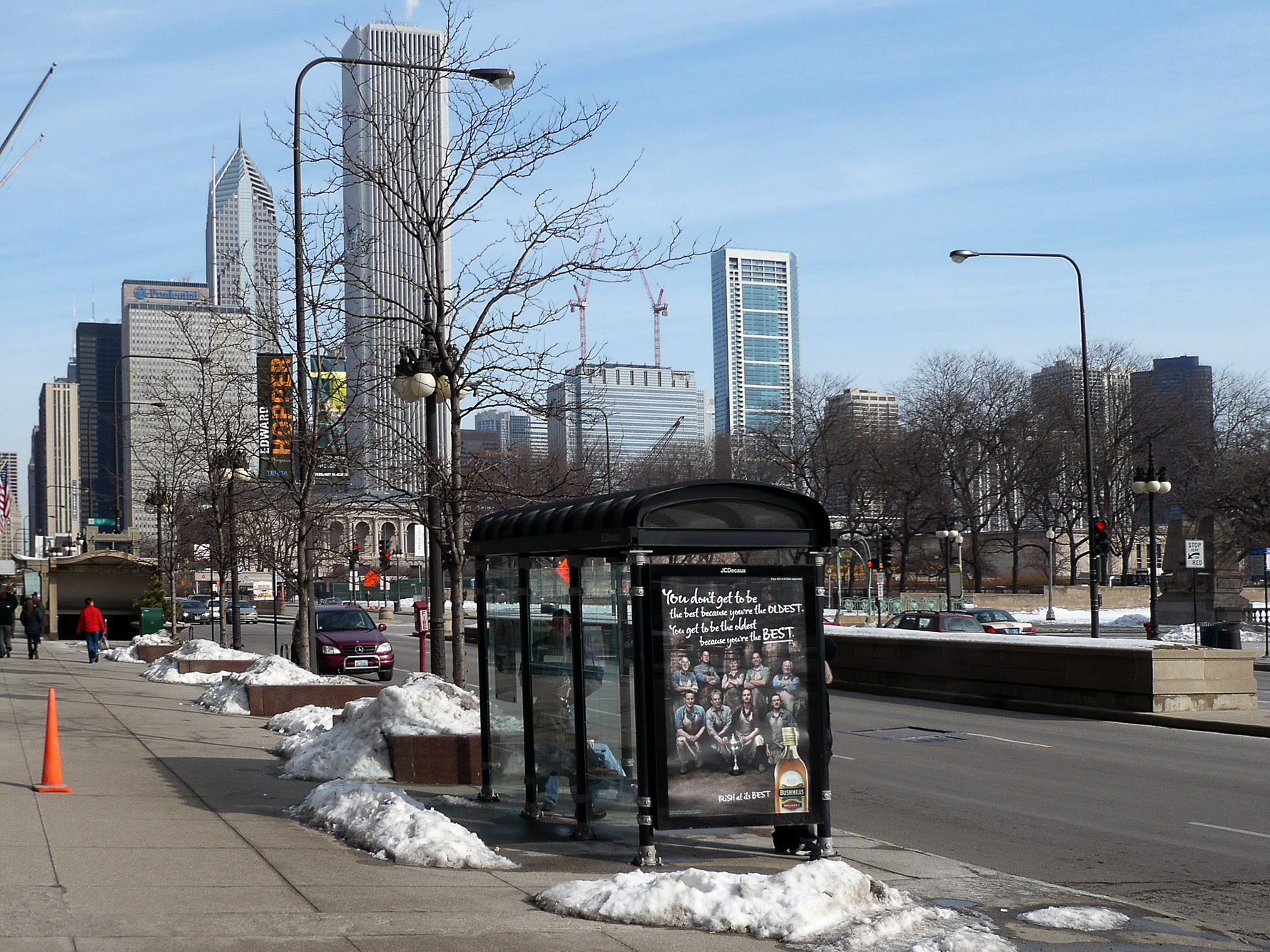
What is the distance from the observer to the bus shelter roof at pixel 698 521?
8.54 meters

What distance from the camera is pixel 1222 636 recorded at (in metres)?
26.8

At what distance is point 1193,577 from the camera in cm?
3972

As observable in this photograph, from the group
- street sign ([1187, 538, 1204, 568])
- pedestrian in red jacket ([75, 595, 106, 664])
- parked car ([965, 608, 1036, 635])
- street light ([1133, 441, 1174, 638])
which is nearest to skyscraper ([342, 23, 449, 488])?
pedestrian in red jacket ([75, 595, 106, 664])

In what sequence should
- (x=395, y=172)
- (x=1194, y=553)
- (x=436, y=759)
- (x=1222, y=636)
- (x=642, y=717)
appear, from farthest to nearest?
(x=1194, y=553) < (x=1222, y=636) < (x=395, y=172) < (x=436, y=759) < (x=642, y=717)

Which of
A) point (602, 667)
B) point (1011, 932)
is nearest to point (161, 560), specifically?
point (602, 667)

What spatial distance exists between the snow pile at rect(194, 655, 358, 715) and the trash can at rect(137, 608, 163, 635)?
19337 mm

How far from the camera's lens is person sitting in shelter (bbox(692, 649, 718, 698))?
28.2ft

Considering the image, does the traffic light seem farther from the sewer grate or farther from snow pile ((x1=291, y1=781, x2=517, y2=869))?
snow pile ((x1=291, y1=781, x2=517, y2=869))

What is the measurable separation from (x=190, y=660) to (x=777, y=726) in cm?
1993

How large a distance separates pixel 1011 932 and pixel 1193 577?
36.2 metres

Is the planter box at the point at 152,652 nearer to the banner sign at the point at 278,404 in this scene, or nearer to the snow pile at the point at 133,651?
the snow pile at the point at 133,651

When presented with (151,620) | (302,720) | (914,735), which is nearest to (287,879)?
(302,720)

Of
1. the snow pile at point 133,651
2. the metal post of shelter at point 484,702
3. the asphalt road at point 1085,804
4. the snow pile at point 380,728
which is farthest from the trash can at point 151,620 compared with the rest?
the metal post of shelter at point 484,702

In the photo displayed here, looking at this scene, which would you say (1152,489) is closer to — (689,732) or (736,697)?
(736,697)
